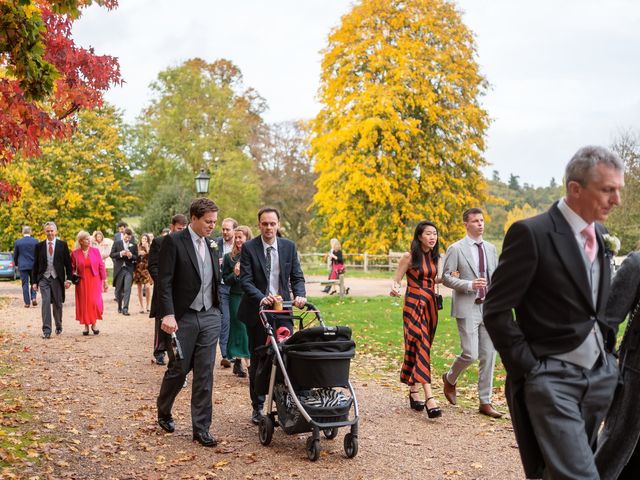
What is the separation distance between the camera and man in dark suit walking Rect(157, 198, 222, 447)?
737 cm

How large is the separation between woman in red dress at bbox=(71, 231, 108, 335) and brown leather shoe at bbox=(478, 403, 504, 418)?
30.6 feet

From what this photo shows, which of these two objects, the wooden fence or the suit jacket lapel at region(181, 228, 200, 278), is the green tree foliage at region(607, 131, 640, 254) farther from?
the suit jacket lapel at region(181, 228, 200, 278)

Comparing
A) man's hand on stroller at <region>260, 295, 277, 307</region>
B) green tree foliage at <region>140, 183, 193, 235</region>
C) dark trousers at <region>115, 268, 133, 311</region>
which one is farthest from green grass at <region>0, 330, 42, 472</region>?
green tree foliage at <region>140, 183, 193, 235</region>

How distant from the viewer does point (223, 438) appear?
24.8 ft

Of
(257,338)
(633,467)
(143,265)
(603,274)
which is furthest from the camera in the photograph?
(143,265)

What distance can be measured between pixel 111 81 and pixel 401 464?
22.4 ft

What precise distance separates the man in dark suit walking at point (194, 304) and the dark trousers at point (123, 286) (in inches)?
509

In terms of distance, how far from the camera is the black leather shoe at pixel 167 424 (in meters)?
7.77

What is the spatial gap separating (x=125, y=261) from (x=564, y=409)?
17.3 m

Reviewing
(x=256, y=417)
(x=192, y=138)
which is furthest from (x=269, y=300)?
(x=192, y=138)

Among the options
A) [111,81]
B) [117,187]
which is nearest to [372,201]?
[117,187]

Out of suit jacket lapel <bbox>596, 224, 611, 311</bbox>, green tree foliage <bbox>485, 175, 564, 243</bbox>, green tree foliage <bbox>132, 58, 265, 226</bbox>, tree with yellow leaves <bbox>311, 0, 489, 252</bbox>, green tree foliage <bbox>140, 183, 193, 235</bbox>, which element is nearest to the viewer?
suit jacket lapel <bbox>596, 224, 611, 311</bbox>

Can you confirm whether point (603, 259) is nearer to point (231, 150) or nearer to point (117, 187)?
point (117, 187)

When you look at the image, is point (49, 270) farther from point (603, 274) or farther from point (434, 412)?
point (603, 274)
